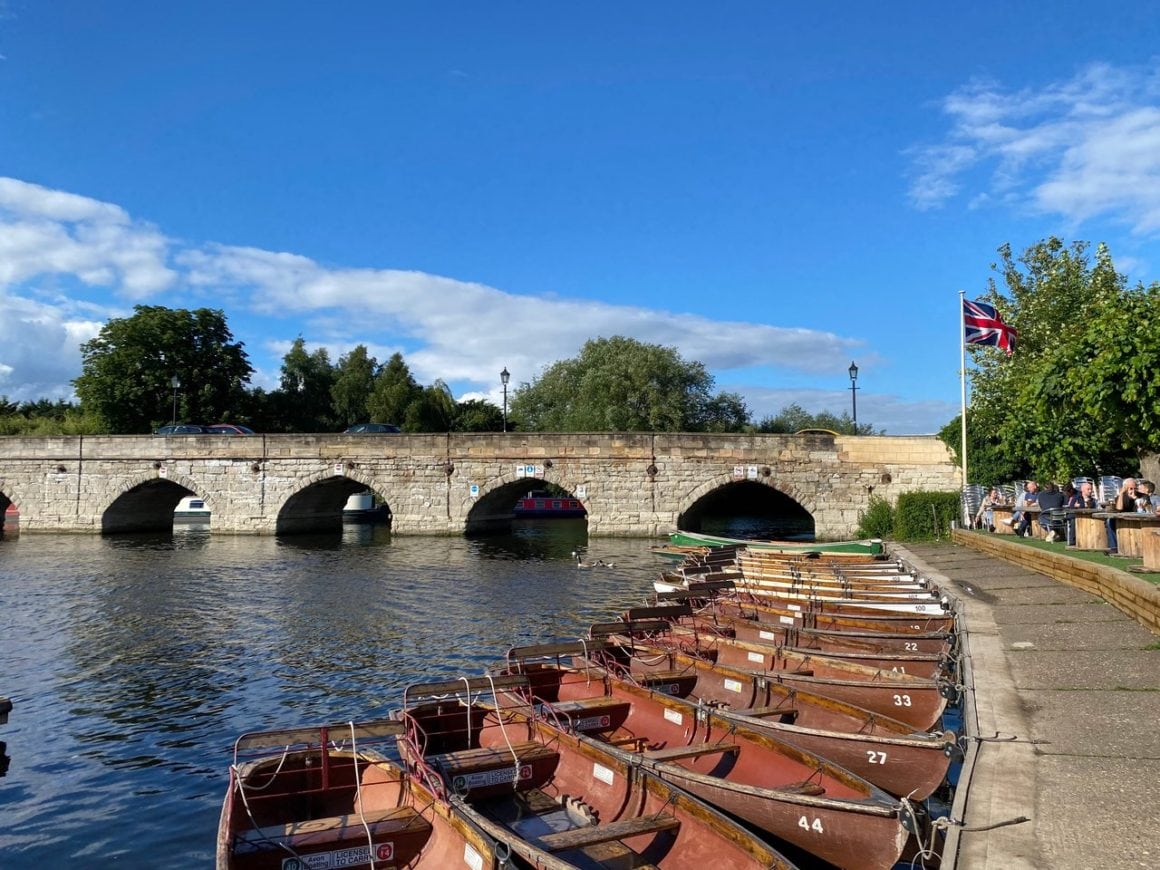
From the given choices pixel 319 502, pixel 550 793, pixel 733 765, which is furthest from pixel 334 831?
pixel 319 502

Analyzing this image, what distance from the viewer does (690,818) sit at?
498 centimetres

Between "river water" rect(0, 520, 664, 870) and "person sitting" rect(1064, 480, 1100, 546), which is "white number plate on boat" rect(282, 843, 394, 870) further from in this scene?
"person sitting" rect(1064, 480, 1100, 546)

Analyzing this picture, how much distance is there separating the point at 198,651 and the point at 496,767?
8.75m

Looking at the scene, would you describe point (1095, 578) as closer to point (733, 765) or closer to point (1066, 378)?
point (1066, 378)

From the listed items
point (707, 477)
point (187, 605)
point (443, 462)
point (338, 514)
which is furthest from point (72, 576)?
point (707, 477)

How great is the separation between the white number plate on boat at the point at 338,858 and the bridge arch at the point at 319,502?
27611 millimetres

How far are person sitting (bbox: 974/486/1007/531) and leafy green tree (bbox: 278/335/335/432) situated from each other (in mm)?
46188

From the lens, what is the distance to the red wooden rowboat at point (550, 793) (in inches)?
188

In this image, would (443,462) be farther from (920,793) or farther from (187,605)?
(920,793)

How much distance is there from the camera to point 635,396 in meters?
46.8

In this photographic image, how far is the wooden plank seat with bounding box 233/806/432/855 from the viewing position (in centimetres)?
516

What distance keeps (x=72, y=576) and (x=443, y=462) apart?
13.2 metres

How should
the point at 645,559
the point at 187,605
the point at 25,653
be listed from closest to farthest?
the point at 25,653 < the point at 187,605 < the point at 645,559

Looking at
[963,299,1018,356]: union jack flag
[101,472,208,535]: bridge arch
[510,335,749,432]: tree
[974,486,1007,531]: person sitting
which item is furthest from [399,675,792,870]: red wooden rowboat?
[510,335,749,432]: tree
